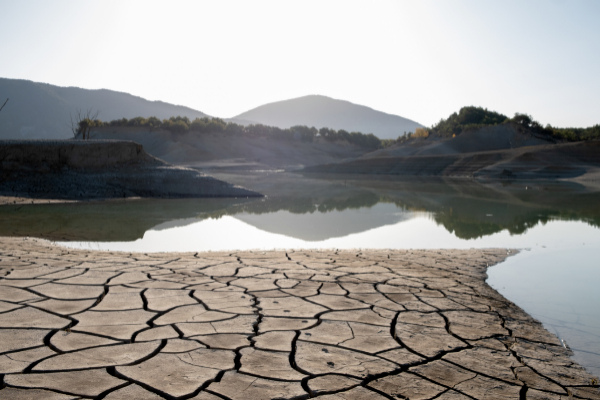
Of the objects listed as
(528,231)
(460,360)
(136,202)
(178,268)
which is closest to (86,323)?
(178,268)

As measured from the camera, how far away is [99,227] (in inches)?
349

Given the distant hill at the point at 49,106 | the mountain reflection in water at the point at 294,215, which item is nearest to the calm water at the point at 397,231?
the mountain reflection in water at the point at 294,215

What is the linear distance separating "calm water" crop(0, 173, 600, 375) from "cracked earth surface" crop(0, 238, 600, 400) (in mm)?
614

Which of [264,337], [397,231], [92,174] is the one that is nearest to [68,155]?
[92,174]

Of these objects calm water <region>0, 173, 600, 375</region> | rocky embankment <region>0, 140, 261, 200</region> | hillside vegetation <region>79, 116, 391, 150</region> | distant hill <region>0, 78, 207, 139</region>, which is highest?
distant hill <region>0, 78, 207, 139</region>

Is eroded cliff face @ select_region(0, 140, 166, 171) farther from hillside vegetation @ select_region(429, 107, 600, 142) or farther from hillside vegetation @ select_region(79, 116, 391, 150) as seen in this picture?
hillside vegetation @ select_region(429, 107, 600, 142)

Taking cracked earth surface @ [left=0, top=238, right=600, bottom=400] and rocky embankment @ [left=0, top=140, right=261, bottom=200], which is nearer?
cracked earth surface @ [left=0, top=238, right=600, bottom=400]

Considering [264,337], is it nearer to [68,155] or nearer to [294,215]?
[294,215]

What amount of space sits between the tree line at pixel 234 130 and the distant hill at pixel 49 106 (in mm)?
37732

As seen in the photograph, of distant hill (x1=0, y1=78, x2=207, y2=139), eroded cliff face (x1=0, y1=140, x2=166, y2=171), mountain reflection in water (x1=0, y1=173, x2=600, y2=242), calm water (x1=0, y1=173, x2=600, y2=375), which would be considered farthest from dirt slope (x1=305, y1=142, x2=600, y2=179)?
distant hill (x1=0, y1=78, x2=207, y2=139)

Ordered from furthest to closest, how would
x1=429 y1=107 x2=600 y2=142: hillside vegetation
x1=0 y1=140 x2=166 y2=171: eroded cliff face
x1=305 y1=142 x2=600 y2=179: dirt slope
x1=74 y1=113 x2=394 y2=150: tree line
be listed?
1. x1=74 y1=113 x2=394 y2=150: tree line
2. x1=429 y1=107 x2=600 y2=142: hillside vegetation
3. x1=305 y1=142 x2=600 y2=179: dirt slope
4. x1=0 y1=140 x2=166 y2=171: eroded cliff face

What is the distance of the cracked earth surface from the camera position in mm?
2109

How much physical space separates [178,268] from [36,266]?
4.42ft

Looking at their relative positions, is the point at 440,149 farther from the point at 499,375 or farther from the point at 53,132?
the point at 53,132
